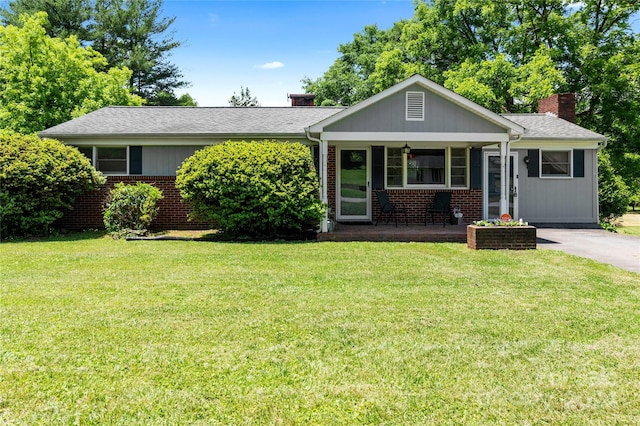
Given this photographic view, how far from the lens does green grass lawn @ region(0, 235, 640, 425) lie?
2.71 metres

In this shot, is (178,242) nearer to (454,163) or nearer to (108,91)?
(454,163)

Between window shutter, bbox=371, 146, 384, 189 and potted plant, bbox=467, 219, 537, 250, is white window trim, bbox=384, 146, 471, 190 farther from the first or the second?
potted plant, bbox=467, 219, 537, 250

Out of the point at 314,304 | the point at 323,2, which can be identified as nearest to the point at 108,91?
the point at 323,2

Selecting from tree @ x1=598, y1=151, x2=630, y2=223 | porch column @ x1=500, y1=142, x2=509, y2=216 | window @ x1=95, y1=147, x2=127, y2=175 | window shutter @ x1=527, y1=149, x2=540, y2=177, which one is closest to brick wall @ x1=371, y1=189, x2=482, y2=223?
window shutter @ x1=527, y1=149, x2=540, y2=177

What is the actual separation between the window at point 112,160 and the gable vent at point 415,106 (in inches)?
310

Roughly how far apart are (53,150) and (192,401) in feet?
34.2

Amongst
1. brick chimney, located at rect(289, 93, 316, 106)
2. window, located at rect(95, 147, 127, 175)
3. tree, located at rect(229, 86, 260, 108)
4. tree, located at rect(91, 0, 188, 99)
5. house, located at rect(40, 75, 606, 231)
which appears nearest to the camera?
house, located at rect(40, 75, 606, 231)

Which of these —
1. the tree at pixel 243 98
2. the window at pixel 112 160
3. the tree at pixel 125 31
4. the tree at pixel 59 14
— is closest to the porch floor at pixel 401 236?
the window at pixel 112 160

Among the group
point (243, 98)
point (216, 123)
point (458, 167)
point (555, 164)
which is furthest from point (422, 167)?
point (243, 98)

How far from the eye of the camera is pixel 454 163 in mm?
13094

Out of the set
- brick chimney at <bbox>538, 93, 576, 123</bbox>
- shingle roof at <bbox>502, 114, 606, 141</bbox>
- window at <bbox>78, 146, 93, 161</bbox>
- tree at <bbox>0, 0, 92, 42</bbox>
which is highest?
tree at <bbox>0, 0, 92, 42</bbox>

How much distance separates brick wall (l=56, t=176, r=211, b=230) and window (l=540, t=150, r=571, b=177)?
10073mm

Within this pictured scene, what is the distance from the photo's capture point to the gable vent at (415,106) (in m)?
11.0

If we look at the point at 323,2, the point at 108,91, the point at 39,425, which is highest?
the point at 323,2
